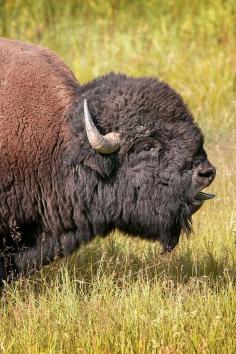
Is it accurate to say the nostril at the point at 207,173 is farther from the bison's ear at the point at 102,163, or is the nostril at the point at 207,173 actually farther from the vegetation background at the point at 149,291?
the vegetation background at the point at 149,291

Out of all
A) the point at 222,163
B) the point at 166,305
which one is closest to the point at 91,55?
the point at 222,163

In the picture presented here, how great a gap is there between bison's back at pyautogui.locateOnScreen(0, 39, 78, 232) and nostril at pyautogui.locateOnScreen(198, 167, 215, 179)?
0.82 m

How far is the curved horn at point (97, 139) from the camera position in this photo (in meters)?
5.19

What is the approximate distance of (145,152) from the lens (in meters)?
5.37

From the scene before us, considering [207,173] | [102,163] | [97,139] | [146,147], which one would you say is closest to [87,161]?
[102,163]

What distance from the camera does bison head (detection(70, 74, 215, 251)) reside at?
5.33 m

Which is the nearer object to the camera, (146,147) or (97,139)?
(97,139)

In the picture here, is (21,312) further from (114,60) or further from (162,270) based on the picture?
(114,60)

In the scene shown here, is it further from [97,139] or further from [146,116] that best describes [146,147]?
[97,139]

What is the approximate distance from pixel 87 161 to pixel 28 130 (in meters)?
0.39

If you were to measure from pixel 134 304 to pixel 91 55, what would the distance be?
24.1 feet

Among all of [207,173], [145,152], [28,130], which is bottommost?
[207,173]

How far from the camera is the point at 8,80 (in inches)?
215

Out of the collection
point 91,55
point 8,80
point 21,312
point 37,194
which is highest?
point 91,55
